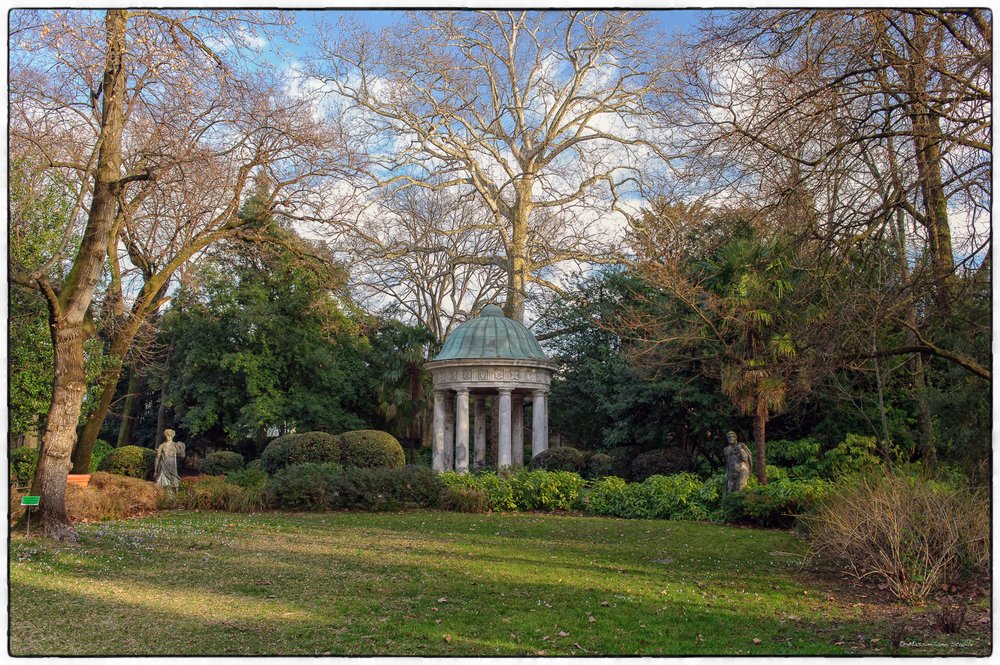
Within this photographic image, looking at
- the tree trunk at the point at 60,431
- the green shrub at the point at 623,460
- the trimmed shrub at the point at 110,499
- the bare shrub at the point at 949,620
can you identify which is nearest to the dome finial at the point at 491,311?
the green shrub at the point at 623,460

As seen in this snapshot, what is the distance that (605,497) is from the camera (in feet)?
63.8

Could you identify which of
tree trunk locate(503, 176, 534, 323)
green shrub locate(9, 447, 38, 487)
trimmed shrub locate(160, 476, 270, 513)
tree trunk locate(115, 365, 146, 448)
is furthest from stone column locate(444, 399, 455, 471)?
tree trunk locate(115, 365, 146, 448)

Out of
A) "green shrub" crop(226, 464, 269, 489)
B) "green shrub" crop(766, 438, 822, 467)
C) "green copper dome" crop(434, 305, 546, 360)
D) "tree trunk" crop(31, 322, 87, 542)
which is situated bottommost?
"green shrub" crop(226, 464, 269, 489)

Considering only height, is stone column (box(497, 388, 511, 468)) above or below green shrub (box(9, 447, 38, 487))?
above

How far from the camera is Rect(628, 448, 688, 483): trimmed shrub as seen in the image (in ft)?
76.1

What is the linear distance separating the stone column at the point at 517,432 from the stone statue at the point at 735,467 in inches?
387

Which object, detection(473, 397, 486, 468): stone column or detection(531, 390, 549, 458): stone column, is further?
detection(473, 397, 486, 468): stone column

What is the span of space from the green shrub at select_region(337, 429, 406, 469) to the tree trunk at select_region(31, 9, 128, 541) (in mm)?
11992

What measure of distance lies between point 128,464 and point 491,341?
1150cm

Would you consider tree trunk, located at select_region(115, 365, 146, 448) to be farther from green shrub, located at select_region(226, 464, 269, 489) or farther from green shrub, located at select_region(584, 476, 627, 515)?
green shrub, located at select_region(584, 476, 627, 515)

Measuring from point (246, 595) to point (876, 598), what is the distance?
6359mm

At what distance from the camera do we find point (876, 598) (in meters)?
8.92

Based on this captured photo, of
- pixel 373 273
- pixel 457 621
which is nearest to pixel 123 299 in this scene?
pixel 457 621

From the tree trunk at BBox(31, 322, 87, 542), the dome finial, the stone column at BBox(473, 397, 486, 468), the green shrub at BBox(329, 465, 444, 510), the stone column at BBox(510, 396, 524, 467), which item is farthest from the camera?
the stone column at BBox(473, 397, 486, 468)
